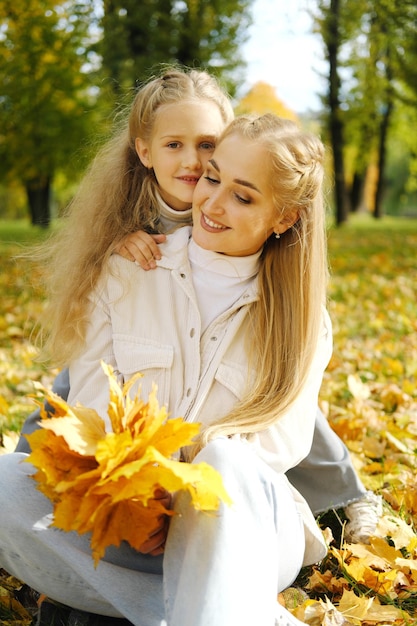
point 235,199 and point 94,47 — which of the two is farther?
point 94,47

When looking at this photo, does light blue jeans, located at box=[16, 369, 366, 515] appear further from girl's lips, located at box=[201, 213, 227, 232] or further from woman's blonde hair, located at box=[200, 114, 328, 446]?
girl's lips, located at box=[201, 213, 227, 232]

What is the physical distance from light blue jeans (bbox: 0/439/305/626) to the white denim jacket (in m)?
0.28

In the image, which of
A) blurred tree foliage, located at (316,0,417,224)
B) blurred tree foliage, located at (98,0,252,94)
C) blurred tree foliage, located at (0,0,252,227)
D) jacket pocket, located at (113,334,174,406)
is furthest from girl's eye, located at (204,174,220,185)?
blurred tree foliage, located at (98,0,252,94)

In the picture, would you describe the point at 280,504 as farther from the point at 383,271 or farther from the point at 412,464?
the point at 383,271

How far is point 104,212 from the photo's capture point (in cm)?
259

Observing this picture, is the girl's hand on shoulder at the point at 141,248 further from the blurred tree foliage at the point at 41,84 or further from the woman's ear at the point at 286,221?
the blurred tree foliage at the point at 41,84

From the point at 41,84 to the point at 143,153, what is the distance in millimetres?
14158

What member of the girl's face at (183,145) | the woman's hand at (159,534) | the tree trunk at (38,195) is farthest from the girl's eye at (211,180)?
the tree trunk at (38,195)

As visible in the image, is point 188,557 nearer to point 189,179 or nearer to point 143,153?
point 189,179

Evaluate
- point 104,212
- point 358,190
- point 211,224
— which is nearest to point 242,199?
point 211,224

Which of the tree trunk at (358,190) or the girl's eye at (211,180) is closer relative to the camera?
the girl's eye at (211,180)

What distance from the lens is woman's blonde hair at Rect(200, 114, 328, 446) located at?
7.15 feet

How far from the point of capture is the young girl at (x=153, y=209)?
2461 millimetres

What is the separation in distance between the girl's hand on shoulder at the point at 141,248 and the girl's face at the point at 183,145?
209 millimetres
